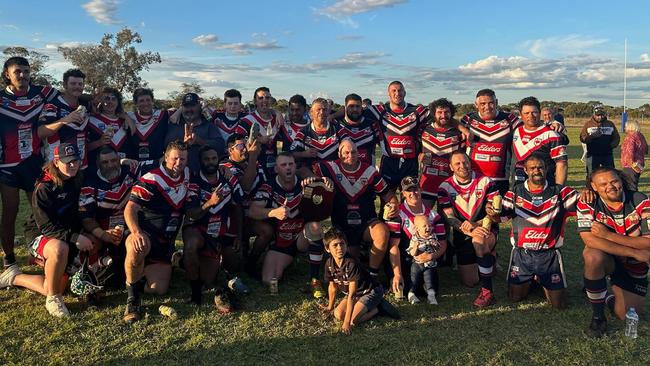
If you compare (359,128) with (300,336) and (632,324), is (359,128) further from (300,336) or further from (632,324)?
(632,324)

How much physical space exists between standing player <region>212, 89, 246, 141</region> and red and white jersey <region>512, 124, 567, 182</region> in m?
3.86

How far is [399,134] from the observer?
657cm

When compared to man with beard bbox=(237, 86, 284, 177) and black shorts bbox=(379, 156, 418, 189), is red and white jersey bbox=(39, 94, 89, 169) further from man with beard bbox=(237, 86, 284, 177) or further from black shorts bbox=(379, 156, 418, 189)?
black shorts bbox=(379, 156, 418, 189)

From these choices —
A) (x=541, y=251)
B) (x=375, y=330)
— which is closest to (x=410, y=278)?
(x=375, y=330)

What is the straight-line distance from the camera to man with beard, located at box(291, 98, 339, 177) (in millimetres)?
6391

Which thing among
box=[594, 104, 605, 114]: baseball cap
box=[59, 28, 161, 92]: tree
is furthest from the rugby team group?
box=[59, 28, 161, 92]: tree

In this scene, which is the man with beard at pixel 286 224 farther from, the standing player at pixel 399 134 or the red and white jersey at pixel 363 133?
the standing player at pixel 399 134

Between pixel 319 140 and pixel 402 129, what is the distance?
1.16m

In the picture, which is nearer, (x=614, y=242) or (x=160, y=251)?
(x=614, y=242)

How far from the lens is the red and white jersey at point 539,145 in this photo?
5816 millimetres

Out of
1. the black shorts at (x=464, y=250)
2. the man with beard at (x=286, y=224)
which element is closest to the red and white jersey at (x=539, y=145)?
the black shorts at (x=464, y=250)

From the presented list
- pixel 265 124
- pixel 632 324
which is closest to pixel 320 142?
pixel 265 124

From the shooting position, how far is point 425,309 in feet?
16.2

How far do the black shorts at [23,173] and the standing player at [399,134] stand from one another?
4418mm
